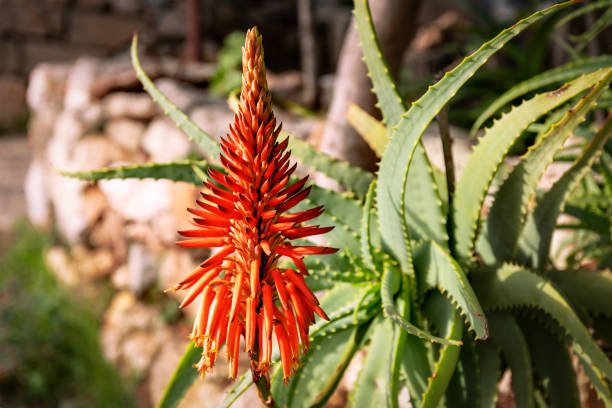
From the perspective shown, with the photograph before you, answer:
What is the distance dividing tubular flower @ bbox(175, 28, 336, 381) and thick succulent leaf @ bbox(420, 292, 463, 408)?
29cm

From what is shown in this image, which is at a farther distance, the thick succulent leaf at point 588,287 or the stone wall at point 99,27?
the stone wall at point 99,27

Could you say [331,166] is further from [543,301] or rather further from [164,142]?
[164,142]

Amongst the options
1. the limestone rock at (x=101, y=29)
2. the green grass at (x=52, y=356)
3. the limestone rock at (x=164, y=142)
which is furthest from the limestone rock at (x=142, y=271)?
the limestone rock at (x=101, y=29)

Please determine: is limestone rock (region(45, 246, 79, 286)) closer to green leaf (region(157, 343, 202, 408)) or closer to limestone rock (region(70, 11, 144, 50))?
green leaf (region(157, 343, 202, 408))

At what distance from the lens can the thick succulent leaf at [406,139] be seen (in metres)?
0.97

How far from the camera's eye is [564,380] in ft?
4.13

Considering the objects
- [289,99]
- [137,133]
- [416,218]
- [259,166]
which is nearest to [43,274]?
[137,133]

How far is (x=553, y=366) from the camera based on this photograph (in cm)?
127

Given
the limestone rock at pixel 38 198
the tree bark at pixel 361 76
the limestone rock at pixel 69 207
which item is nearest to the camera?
the tree bark at pixel 361 76

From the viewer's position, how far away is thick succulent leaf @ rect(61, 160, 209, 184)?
1.23 metres

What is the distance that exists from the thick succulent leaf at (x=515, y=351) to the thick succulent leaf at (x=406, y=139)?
0.72 ft

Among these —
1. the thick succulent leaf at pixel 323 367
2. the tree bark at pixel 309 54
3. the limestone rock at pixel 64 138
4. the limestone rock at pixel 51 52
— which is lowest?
the thick succulent leaf at pixel 323 367

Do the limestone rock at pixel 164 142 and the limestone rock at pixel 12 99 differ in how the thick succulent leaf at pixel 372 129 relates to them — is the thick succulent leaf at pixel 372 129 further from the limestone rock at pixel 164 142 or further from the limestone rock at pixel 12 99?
the limestone rock at pixel 12 99

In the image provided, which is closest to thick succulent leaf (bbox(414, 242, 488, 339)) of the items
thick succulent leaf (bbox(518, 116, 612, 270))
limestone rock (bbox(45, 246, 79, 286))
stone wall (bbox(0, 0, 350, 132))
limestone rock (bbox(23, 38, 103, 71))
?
thick succulent leaf (bbox(518, 116, 612, 270))
